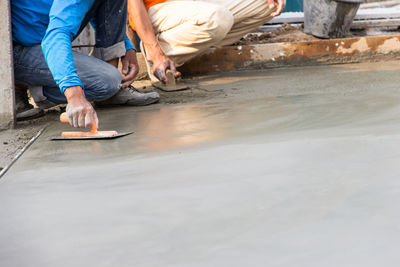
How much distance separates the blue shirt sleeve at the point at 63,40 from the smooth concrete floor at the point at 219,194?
0.31m

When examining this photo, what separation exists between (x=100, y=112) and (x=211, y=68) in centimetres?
151

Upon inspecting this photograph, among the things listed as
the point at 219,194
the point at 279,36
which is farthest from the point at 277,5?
the point at 219,194

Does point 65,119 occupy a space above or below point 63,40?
below

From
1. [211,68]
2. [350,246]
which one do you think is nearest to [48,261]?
[350,246]

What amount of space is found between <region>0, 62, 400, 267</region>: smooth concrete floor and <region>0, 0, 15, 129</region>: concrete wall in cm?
46

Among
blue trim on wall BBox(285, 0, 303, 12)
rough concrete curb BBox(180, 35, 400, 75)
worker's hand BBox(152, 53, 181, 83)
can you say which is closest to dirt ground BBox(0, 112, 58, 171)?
worker's hand BBox(152, 53, 181, 83)

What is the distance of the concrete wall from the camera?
270 centimetres

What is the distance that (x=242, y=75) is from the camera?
406 cm

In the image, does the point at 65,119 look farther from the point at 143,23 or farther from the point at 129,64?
the point at 143,23

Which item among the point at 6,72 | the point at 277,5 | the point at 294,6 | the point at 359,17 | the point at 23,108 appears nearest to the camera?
the point at 6,72

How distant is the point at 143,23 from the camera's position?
11.8 ft

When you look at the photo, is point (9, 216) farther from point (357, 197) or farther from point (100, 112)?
point (100, 112)

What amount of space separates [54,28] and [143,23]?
4.41 feet

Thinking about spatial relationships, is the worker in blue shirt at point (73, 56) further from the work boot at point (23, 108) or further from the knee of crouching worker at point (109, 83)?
the work boot at point (23, 108)
